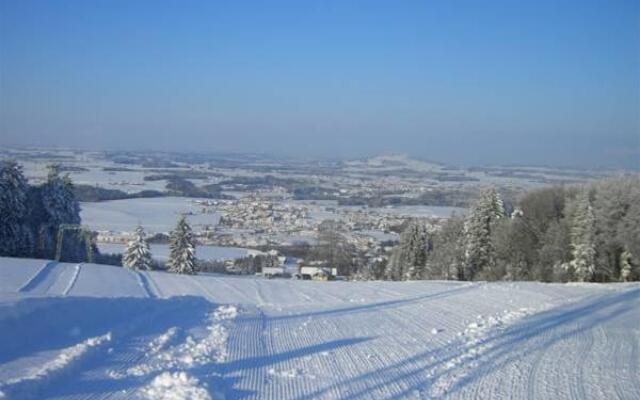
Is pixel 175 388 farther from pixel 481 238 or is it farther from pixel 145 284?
pixel 481 238

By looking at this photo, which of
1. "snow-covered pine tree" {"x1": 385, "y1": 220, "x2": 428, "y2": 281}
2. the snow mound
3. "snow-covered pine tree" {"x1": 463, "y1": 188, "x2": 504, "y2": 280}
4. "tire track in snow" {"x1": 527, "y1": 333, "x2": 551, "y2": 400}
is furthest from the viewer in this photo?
"snow-covered pine tree" {"x1": 385, "y1": 220, "x2": 428, "y2": 281}

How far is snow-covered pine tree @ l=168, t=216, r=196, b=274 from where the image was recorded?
3678cm

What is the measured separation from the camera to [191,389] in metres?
6.69

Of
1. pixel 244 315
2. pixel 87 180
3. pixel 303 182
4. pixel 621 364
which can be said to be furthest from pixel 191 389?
pixel 303 182

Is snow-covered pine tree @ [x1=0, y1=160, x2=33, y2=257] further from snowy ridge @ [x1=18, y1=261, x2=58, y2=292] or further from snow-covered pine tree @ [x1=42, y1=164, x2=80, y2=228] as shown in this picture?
snowy ridge @ [x1=18, y1=261, x2=58, y2=292]

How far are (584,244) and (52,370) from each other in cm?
3258

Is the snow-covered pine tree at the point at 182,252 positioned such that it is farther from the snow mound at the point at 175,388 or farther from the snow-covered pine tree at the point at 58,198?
the snow mound at the point at 175,388

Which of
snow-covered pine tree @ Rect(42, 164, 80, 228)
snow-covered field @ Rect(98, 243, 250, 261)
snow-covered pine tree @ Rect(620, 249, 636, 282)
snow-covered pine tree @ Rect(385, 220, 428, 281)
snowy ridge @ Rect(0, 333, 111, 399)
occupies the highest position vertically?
snowy ridge @ Rect(0, 333, 111, 399)

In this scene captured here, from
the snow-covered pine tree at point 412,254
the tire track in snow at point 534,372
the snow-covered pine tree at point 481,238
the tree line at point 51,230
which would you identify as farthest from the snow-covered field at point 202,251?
the tire track in snow at point 534,372

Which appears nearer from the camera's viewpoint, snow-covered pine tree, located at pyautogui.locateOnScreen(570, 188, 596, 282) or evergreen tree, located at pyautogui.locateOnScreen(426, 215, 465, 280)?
snow-covered pine tree, located at pyautogui.locateOnScreen(570, 188, 596, 282)

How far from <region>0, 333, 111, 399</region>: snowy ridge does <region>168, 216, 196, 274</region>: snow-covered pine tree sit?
28317 millimetres

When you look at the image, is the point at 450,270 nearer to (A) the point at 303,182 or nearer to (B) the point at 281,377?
(B) the point at 281,377

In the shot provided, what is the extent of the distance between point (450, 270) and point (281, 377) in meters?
33.9

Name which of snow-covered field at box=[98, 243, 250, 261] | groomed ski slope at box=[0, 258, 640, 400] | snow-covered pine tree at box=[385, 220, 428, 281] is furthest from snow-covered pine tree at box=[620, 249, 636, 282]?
snow-covered field at box=[98, 243, 250, 261]
